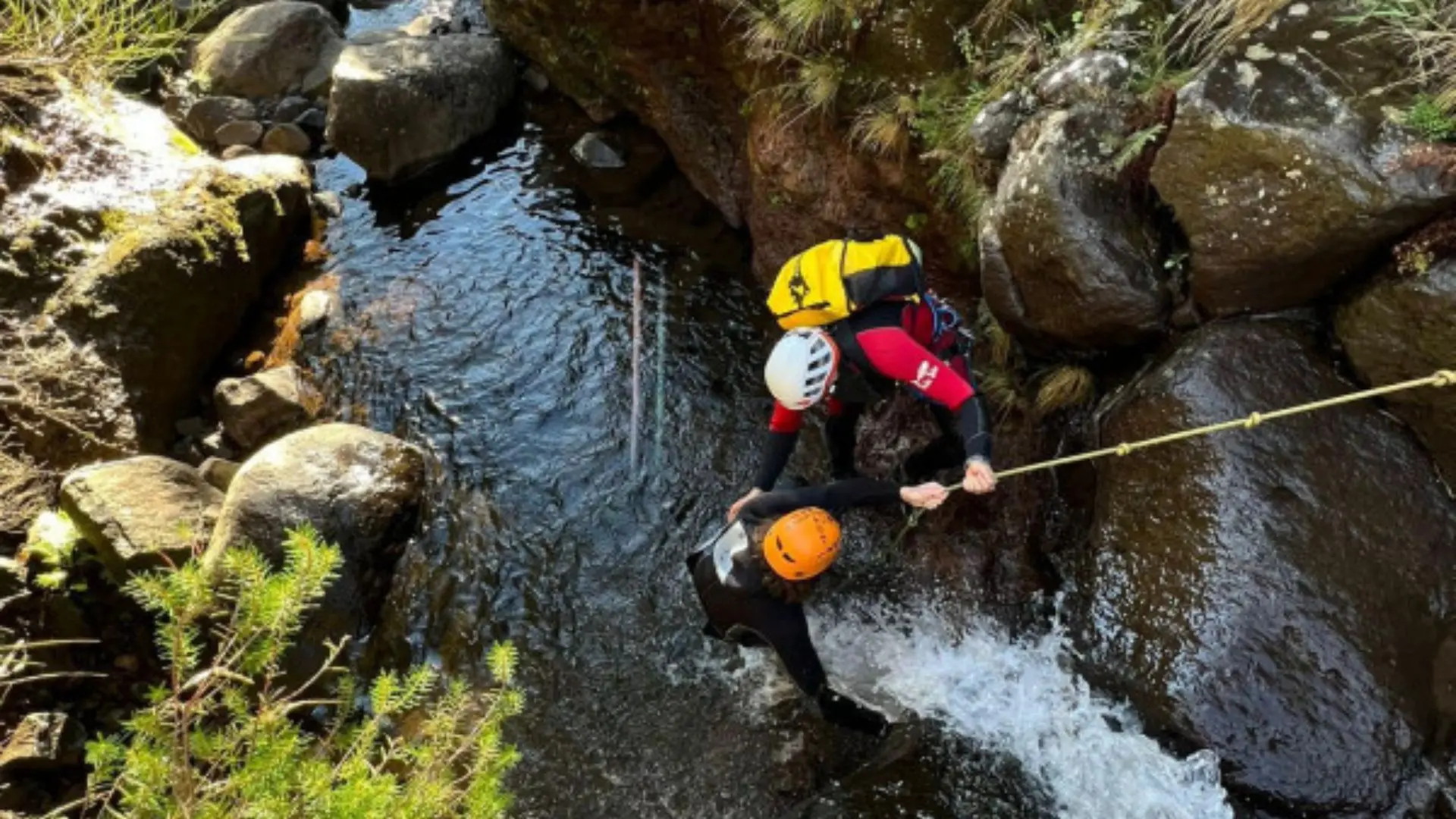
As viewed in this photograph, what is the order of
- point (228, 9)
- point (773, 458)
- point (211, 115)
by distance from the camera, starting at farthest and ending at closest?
1. point (228, 9)
2. point (211, 115)
3. point (773, 458)

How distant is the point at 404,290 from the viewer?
834cm

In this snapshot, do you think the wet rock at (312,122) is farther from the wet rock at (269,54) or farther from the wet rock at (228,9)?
the wet rock at (228,9)

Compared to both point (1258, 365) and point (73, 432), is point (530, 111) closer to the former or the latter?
point (73, 432)

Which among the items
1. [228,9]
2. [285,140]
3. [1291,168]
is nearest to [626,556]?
[1291,168]

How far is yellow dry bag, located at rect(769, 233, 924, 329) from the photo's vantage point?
15.3 feet

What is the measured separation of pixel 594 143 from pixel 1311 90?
6.77 meters

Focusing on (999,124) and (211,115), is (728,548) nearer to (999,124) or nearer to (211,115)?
(999,124)

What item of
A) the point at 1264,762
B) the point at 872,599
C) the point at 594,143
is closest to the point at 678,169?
the point at 594,143

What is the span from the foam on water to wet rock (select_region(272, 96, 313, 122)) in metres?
→ 8.66

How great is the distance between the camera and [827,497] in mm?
4801

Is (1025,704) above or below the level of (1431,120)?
below

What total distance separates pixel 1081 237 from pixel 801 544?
204cm

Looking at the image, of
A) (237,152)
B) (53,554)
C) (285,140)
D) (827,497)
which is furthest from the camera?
(285,140)

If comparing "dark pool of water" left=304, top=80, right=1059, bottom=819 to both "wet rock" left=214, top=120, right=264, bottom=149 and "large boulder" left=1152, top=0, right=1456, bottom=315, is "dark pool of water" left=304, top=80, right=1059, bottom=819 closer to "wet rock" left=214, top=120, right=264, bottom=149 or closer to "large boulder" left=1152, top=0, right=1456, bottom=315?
"wet rock" left=214, top=120, right=264, bottom=149
